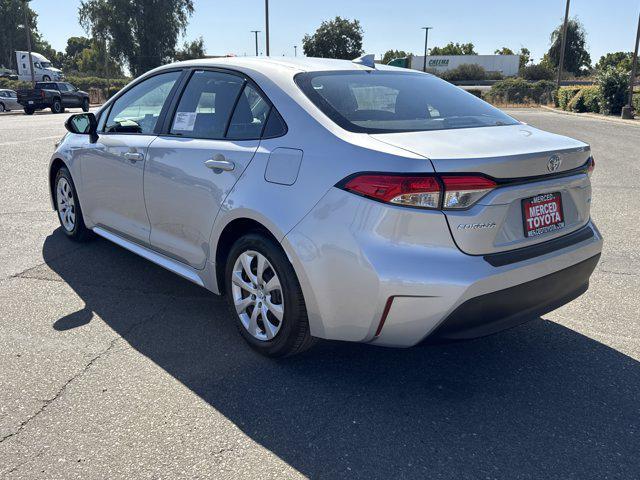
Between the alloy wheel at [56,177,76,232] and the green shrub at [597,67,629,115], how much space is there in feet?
107

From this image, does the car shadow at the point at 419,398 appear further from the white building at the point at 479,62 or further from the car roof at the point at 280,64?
the white building at the point at 479,62

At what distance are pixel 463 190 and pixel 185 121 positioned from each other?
2066 millimetres

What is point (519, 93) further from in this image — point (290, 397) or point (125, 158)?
point (290, 397)

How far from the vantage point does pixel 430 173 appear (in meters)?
2.61

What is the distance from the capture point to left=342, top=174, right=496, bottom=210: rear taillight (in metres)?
2.62

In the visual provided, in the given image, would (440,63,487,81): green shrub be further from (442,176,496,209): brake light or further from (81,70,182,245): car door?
(442,176,496,209): brake light

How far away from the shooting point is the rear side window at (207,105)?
363 centimetres

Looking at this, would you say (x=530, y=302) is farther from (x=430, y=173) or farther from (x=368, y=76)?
(x=368, y=76)

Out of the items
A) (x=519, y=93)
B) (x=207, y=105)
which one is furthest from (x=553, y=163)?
(x=519, y=93)

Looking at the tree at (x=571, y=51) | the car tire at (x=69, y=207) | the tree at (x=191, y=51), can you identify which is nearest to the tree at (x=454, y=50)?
the tree at (x=571, y=51)

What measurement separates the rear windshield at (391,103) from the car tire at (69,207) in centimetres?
297

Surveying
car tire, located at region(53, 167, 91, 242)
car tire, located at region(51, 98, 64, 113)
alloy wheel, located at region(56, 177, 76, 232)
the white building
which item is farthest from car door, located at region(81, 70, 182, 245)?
the white building

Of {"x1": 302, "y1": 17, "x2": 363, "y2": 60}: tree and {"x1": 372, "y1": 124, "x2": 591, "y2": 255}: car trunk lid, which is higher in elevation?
{"x1": 302, "y1": 17, "x2": 363, "y2": 60}: tree

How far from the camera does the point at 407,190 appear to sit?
263 centimetres
